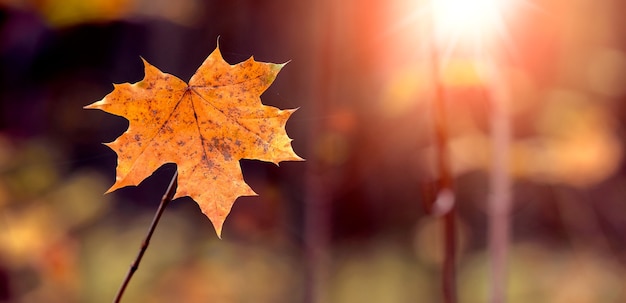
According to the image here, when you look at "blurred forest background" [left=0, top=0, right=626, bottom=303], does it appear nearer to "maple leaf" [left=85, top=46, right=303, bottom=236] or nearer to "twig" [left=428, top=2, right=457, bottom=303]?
"twig" [left=428, top=2, right=457, bottom=303]

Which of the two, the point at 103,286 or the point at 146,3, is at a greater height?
the point at 146,3

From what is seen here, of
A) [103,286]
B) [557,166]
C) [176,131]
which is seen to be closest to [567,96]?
[557,166]

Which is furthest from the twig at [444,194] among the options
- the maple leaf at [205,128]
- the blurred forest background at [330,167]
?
the blurred forest background at [330,167]

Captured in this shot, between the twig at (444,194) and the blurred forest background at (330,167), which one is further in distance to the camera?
the blurred forest background at (330,167)

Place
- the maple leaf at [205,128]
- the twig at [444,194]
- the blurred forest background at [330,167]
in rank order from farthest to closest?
the blurred forest background at [330,167] → the twig at [444,194] → the maple leaf at [205,128]

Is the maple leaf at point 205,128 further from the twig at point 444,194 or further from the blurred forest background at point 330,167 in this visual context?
the blurred forest background at point 330,167

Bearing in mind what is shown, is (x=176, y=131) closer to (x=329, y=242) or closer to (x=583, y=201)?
(x=329, y=242)

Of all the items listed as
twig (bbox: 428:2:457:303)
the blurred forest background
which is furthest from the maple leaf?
the blurred forest background
